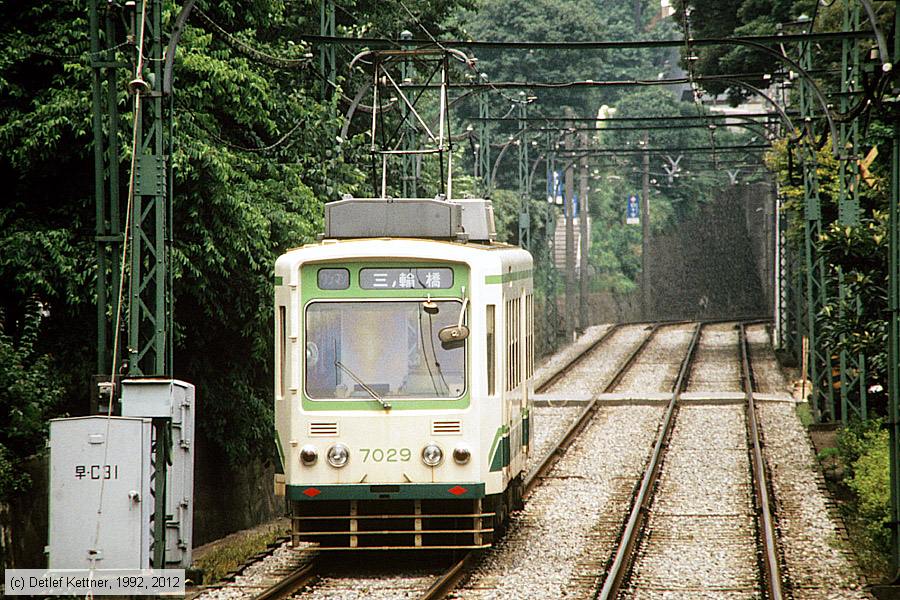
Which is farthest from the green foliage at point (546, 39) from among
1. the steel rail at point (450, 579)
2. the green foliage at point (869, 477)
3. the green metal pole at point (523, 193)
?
the steel rail at point (450, 579)

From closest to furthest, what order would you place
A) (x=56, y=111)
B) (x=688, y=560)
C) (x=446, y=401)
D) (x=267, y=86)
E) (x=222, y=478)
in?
(x=446, y=401) → (x=688, y=560) → (x=56, y=111) → (x=267, y=86) → (x=222, y=478)

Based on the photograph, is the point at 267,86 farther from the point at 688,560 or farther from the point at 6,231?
the point at 688,560

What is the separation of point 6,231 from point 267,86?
406 cm

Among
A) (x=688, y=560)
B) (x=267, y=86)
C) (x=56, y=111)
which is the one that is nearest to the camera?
(x=688, y=560)

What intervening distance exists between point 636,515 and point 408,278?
16.5 ft

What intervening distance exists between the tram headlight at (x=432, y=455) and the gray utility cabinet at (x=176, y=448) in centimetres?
210

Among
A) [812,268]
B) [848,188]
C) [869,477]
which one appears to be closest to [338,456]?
[869,477]

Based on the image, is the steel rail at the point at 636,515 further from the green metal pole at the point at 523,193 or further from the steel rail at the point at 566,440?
the green metal pole at the point at 523,193

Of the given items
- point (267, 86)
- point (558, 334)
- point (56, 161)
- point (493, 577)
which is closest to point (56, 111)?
point (56, 161)

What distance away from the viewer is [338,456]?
44.8ft

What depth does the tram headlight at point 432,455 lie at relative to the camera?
1365 centimetres

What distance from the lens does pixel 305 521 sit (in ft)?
45.5

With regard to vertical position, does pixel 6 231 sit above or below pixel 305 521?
above

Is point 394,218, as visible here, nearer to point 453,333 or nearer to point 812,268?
point 453,333
